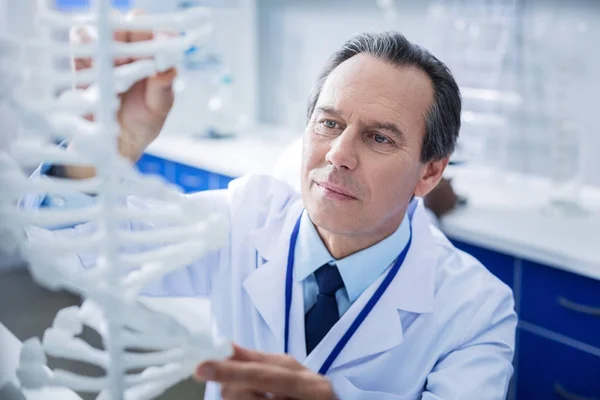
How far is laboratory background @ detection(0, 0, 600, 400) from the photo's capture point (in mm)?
2051

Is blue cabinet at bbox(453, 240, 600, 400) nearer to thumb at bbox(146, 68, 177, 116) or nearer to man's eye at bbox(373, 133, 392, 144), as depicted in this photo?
man's eye at bbox(373, 133, 392, 144)

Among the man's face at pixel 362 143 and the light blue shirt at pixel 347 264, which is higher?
the man's face at pixel 362 143

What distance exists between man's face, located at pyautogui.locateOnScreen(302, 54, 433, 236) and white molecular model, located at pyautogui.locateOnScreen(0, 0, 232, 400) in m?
0.58

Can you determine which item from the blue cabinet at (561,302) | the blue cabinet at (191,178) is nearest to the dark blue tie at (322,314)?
the blue cabinet at (561,302)

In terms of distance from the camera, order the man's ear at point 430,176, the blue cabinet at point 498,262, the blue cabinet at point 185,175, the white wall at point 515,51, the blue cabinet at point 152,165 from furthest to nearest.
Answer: the blue cabinet at point 152,165, the blue cabinet at point 185,175, the white wall at point 515,51, the blue cabinet at point 498,262, the man's ear at point 430,176

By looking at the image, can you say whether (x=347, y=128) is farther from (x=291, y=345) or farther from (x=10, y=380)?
(x=10, y=380)

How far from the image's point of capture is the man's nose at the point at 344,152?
1.18m

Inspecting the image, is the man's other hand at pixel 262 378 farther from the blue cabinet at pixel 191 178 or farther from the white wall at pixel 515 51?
the blue cabinet at pixel 191 178

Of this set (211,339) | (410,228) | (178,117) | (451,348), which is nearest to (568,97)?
(410,228)

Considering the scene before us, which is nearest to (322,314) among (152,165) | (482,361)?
(482,361)

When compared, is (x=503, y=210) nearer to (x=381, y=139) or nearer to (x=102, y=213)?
(x=381, y=139)

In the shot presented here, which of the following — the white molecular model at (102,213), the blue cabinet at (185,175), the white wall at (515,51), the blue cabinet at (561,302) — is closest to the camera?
the white molecular model at (102,213)

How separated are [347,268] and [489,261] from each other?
3.54 ft

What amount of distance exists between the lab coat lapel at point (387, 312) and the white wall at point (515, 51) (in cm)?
161
